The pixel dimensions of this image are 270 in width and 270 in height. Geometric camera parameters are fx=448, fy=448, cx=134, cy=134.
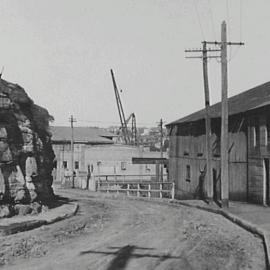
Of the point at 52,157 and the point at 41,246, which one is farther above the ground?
the point at 52,157

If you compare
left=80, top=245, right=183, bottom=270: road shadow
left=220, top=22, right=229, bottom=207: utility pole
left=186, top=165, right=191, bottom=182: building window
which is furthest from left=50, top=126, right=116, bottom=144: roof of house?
left=80, top=245, right=183, bottom=270: road shadow

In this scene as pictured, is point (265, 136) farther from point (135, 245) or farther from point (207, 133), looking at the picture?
point (135, 245)

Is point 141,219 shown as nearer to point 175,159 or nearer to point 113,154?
point 175,159

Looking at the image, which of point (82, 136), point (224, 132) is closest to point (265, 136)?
point (224, 132)

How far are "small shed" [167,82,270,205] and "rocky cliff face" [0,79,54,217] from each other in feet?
35.2

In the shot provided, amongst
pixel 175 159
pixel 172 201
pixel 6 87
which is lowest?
pixel 172 201

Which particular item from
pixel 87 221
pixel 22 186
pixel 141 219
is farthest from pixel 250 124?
Answer: pixel 22 186

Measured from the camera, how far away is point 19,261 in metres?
10.5

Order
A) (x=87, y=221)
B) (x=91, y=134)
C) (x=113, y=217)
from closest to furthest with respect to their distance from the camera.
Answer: (x=87, y=221), (x=113, y=217), (x=91, y=134)

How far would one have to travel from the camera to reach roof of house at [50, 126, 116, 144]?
77.9 meters

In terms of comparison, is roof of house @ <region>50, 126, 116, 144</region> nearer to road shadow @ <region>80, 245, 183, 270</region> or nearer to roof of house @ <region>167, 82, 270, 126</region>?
roof of house @ <region>167, 82, 270, 126</region>

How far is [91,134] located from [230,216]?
66087mm

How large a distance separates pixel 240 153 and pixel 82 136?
57.1 meters

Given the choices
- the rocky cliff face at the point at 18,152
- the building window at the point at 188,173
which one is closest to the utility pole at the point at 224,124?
the rocky cliff face at the point at 18,152
